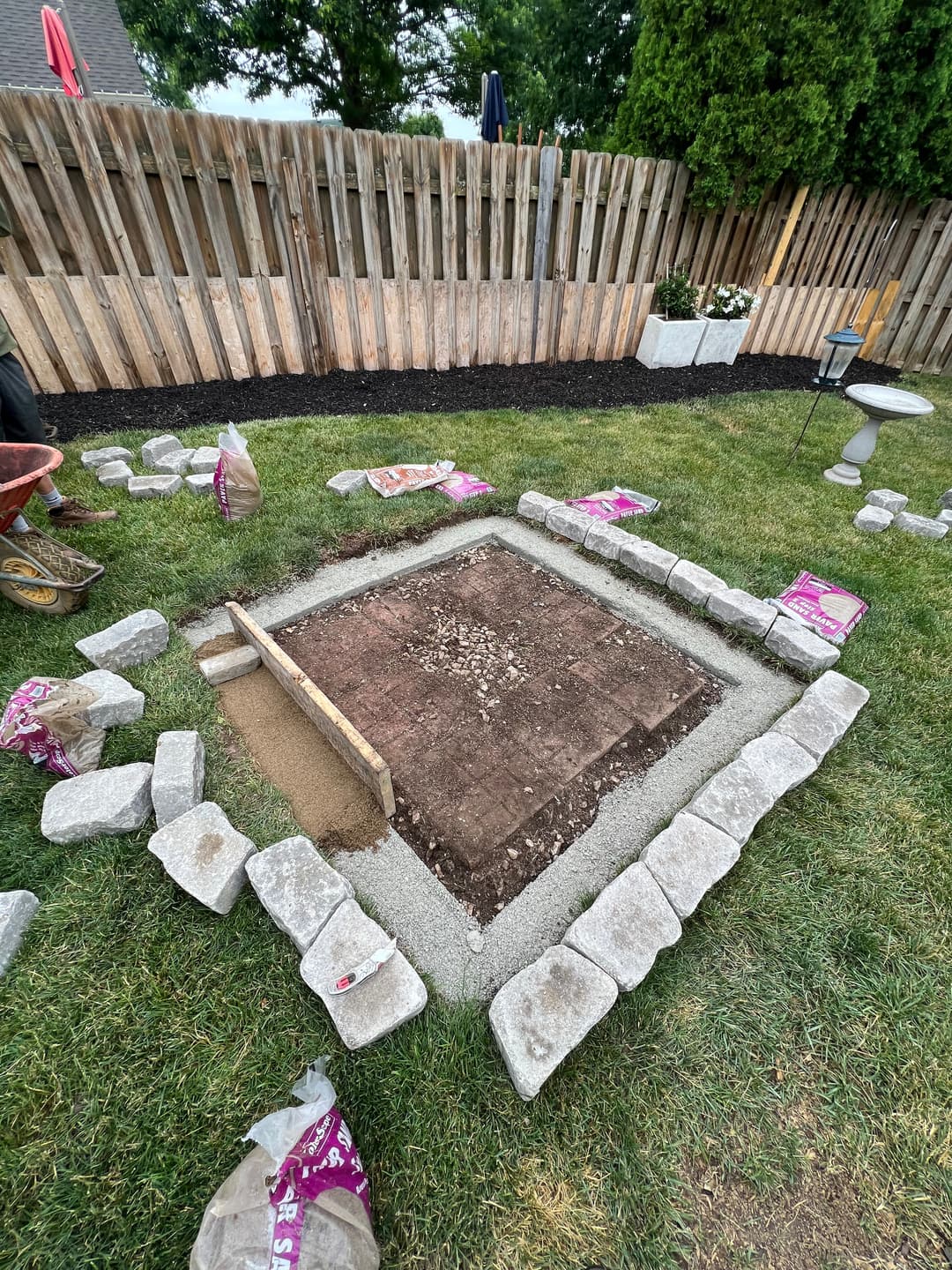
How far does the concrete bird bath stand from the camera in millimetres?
4363

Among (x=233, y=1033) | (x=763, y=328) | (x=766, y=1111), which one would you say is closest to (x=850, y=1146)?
(x=766, y=1111)

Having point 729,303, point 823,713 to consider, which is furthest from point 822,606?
point 729,303

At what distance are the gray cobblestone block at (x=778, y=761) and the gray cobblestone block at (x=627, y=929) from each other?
0.74 metres

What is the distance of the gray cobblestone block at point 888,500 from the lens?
4.45 metres

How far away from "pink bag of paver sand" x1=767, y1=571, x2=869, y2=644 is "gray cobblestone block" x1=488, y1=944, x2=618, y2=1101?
2.37 meters

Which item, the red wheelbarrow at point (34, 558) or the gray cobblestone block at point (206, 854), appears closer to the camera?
the gray cobblestone block at point (206, 854)

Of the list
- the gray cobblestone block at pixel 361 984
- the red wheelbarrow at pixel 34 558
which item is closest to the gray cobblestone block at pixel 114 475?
the red wheelbarrow at pixel 34 558

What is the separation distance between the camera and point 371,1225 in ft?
4.38

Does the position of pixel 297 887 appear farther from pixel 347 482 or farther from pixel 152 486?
pixel 152 486

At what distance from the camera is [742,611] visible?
3.14 meters

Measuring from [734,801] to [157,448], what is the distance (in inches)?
185

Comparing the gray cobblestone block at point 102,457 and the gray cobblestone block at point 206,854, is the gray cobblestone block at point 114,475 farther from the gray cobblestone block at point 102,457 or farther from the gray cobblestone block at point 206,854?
the gray cobblestone block at point 206,854

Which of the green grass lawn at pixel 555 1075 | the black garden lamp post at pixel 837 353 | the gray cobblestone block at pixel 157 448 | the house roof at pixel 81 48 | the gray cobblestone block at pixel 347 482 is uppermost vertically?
the house roof at pixel 81 48

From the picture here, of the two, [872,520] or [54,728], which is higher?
[54,728]
